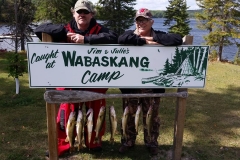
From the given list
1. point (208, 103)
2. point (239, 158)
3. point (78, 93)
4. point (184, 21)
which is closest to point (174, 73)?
point (78, 93)

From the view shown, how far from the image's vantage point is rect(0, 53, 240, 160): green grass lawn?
4.06m

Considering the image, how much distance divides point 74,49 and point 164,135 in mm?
2765

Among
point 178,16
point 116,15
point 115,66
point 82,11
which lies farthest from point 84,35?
point 178,16

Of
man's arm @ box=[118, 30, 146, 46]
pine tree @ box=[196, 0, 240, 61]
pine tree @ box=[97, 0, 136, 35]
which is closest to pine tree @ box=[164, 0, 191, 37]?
pine tree @ box=[97, 0, 136, 35]

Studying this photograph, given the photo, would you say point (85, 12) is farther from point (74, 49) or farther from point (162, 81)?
point (162, 81)

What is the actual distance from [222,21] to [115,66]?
16744 millimetres

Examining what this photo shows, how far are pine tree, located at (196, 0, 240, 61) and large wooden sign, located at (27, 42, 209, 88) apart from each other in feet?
50.6

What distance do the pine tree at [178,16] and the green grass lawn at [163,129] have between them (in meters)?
18.2

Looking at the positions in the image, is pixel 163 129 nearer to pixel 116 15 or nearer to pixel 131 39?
pixel 131 39

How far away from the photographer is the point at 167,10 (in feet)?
88.8

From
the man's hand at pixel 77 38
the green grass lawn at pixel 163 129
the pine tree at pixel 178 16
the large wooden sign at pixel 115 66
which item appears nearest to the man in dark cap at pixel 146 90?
the large wooden sign at pixel 115 66

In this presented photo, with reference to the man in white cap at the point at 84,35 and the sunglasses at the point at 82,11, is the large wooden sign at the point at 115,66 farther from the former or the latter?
the sunglasses at the point at 82,11

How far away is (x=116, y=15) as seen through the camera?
74.0 feet

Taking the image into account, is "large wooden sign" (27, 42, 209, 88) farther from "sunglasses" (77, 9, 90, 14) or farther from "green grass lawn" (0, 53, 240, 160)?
"green grass lawn" (0, 53, 240, 160)
